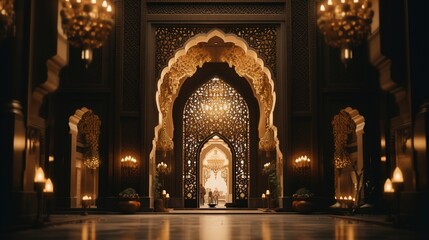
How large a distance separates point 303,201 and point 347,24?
32.8ft

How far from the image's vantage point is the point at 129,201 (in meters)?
15.9

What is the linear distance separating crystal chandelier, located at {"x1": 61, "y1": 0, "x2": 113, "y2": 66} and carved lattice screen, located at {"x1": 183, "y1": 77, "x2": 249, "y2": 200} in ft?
58.7

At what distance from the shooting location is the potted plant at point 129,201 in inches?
622

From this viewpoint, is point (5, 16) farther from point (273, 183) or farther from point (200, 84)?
point (200, 84)

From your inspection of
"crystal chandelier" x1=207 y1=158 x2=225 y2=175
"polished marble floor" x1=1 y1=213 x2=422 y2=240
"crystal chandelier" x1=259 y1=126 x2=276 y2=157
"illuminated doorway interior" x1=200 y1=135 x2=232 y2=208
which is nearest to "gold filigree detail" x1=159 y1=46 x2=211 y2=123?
"crystal chandelier" x1=259 y1=126 x2=276 y2=157

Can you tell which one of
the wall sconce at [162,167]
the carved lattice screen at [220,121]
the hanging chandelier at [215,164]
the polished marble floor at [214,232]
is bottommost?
the polished marble floor at [214,232]

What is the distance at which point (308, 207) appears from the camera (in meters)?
15.8

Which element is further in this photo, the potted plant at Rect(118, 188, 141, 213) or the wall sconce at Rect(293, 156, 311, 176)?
the wall sconce at Rect(293, 156, 311, 176)

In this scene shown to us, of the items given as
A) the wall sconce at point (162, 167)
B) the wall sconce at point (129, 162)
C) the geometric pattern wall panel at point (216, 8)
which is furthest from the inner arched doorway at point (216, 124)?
the wall sconce at point (129, 162)

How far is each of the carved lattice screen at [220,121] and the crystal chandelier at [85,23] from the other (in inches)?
704

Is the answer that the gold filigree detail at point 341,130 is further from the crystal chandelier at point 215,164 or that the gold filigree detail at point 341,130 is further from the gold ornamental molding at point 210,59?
the crystal chandelier at point 215,164

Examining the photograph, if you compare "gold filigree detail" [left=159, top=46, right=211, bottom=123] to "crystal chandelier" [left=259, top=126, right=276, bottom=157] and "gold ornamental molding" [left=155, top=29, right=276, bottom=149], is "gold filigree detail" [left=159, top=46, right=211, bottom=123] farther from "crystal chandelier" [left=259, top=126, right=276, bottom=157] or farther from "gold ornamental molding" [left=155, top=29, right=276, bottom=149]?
"crystal chandelier" [left=259, top=126, right=276, bottom=157]

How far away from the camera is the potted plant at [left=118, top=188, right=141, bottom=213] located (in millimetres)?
15789

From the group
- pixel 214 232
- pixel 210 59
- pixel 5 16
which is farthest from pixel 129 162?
pixel 5 16
